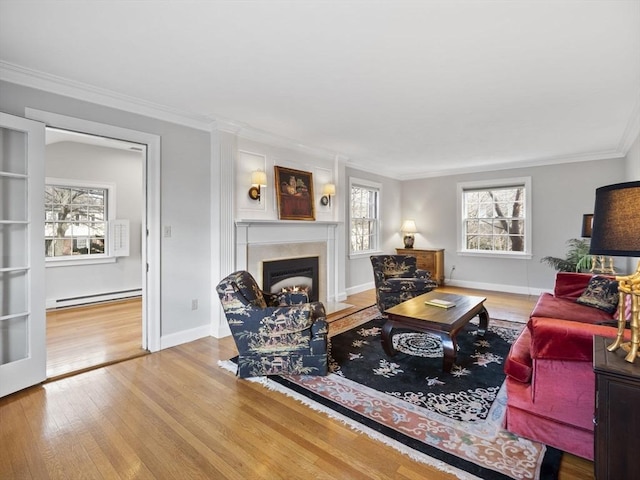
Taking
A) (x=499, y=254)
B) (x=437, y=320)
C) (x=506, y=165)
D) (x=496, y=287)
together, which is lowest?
(x=496, y=287)

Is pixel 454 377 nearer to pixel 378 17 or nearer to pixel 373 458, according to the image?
pixel 373 458

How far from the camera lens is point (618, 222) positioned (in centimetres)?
132

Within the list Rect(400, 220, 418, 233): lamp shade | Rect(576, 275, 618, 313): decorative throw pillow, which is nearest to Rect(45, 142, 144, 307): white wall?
Rect(400, 220, 418, 233): lamp shade

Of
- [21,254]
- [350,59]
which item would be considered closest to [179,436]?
[21,254]

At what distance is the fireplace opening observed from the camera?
14.3ft

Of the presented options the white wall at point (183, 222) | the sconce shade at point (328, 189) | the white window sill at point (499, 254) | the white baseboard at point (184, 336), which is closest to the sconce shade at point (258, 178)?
the white wall at point (183, 222)

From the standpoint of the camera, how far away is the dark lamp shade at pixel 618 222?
128cm

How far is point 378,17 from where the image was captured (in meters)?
1.89

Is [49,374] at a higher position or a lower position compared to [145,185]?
lower

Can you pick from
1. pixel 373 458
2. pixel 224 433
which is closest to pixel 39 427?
pixel 224 433

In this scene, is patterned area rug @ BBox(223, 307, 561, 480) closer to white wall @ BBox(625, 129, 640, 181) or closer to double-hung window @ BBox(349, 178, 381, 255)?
white wall @ BBox(625, 129, 640, 181)

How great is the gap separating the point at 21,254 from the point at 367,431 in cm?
298

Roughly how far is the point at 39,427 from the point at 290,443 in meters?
1.67

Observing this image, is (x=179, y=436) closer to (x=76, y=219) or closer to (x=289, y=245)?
(x=289, y=245)
